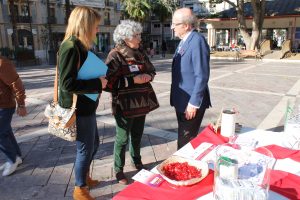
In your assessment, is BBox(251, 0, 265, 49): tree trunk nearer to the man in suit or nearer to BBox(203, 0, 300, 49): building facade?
BBox(203, 0, 300, 49): building facade

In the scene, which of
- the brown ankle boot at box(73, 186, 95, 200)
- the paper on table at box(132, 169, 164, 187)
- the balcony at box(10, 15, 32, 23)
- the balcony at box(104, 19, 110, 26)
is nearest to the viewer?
the paper on table at box(132, 169, 164, 187)

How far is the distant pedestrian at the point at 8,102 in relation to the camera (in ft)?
9.80

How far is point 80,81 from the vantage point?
2207 millimetres

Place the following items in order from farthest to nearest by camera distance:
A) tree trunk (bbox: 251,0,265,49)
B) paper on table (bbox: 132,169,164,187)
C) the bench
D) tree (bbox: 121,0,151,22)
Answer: tree (bbox: 121,0,151,22), tree trunk (bbox: 251,0,265,49), the bench, paper on table (bbox: 132,169,164,187)

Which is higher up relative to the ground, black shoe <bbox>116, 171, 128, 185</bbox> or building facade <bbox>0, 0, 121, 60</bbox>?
building facade <bbox>0, 0, 121, 60</bbox>

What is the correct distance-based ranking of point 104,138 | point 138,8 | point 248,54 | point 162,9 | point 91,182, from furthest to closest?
point 162,9, point 138,8, point 248,54, point 104,138, point 91,182

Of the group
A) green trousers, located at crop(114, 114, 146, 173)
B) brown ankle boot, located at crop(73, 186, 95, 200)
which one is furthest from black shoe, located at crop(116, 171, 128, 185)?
brown ankle boot, located at crop(73, 186, 95, 200)

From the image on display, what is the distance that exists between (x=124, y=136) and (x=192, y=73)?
0.90 meters

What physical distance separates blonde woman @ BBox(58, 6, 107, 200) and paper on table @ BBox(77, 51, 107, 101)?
39 millimetres

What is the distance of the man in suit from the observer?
2.60 metres

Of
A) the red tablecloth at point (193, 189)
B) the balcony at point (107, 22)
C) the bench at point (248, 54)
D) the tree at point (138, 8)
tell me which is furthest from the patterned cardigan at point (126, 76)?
the balcony at point (107, 22)

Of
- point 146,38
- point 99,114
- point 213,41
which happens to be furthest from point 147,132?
point 146,38

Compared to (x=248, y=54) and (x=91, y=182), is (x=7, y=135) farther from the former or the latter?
(x=248, y=54)

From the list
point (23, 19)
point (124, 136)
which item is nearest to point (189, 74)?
point (124, 136)
